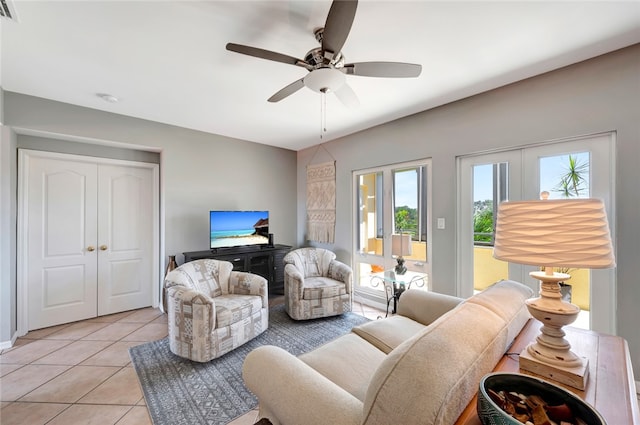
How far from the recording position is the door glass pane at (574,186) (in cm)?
222

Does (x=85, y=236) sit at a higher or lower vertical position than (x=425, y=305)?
higher

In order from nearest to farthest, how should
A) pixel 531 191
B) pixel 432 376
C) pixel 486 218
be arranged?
pixel 432 376 → pixel 531 191 → pixel 486 218

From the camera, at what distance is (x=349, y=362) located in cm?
151

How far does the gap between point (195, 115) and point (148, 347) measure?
2690 millimetres

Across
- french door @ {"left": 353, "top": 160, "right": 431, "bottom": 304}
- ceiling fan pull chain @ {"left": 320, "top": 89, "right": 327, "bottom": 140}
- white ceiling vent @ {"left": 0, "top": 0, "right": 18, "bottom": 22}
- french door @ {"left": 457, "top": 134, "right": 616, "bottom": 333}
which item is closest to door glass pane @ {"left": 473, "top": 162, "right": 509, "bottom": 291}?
french door @ {"left": 457, "top": 134, "right": 616, "bottom": 333}

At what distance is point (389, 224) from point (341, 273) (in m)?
0.99

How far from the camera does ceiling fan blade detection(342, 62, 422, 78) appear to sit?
5.72 ft

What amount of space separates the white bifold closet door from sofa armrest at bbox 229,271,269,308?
166cm

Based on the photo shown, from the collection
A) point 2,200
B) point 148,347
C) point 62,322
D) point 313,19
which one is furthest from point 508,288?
point 62,322

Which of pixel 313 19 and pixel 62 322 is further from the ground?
pixel 313 19

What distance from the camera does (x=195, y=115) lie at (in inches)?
130

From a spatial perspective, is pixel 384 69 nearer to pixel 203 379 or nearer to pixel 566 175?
pixel 566 175

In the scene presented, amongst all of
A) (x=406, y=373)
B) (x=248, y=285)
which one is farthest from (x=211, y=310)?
(x=406, y=373)

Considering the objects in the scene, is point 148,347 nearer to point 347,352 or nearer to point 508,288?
point 347,352
